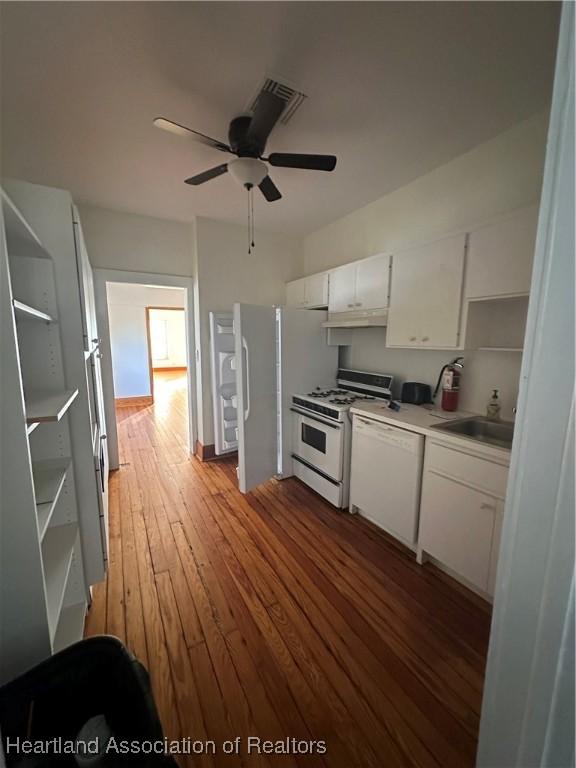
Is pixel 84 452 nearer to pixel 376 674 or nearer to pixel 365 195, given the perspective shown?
pixel 376 674

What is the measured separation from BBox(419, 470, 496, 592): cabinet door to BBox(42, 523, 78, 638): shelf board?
201 centimetres

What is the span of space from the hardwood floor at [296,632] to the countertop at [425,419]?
0.94 m

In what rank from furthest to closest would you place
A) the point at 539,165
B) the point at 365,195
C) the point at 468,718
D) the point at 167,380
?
the point at 167,380
the point at 365,195
the point at 539,165
the point at 468,718

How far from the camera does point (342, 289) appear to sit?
296cm

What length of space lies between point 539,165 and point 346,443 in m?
2.23

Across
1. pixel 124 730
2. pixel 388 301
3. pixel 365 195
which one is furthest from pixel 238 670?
pixel 365 195

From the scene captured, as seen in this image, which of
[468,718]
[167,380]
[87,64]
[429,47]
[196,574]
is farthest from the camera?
[167,380]

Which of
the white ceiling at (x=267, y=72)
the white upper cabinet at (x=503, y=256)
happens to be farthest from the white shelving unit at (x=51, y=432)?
the white upper cabinet at (x=503, y=256)

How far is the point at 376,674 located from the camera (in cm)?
138

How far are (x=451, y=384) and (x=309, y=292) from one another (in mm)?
1882

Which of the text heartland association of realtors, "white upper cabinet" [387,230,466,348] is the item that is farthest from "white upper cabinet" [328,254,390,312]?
the text heartland association of realtors

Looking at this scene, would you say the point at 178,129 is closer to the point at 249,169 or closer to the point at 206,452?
the point at 249,169

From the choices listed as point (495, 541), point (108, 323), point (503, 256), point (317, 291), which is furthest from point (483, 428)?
point (108, 323)

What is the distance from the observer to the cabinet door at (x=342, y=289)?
2848 millimetres
